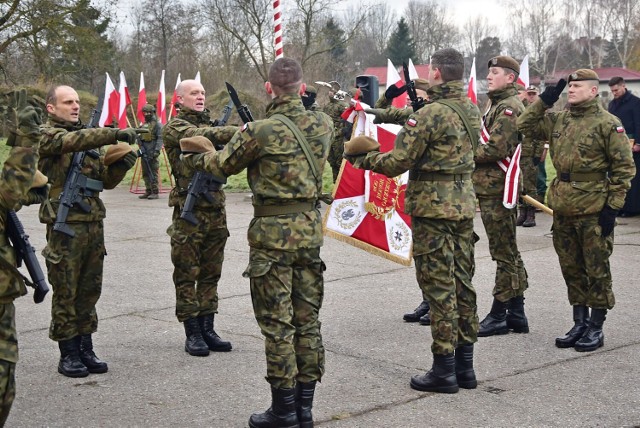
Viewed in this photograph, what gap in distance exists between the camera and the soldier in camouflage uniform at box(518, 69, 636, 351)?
21.8ft

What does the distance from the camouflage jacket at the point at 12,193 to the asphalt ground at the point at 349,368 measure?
4.31 feet

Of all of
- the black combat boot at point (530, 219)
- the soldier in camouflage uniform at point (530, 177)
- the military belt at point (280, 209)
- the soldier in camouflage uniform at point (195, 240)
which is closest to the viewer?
the military belt at point (280, 209)

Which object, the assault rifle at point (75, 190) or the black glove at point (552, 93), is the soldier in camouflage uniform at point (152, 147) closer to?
the assault rifle at point (75, 190)

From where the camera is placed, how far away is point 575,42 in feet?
276

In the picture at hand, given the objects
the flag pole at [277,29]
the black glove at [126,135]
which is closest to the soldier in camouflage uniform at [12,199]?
the black glove at [126,135]

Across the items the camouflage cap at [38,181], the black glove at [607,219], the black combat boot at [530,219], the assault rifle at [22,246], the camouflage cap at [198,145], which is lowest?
the black combat boot at [530,219]

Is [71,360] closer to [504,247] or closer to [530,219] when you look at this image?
[504,247]

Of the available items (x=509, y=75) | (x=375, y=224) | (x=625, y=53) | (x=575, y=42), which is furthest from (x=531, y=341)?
(x=575, y=42)

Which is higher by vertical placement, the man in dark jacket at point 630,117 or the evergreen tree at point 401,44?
the evergreen tree at point 401,44

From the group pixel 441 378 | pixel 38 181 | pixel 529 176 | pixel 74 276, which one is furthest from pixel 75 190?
pixel 529 176

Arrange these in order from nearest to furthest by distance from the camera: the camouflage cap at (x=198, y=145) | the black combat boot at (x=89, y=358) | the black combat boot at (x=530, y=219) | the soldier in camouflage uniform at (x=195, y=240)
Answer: the camouflage cap at (x=198, y=145) < the black combat boot at (x=89, y=358) < the soldier in camouflage uniform at (x=195, y=240) < the black combat boot at (x=530, y=219)

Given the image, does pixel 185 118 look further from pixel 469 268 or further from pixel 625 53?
pixel 625 53

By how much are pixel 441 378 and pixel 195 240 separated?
210 cm

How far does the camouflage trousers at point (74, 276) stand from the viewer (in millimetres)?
5977
